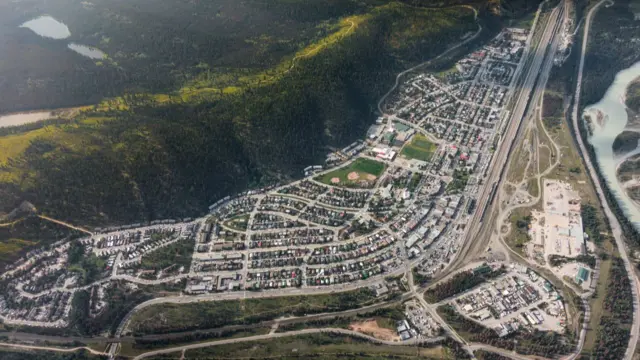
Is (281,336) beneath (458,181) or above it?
beneath

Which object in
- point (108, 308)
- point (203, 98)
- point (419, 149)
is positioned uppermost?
point (203, 98)

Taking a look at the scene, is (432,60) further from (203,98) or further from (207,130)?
(207,130)

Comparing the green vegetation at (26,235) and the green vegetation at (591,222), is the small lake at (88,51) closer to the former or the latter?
the green vegetation at (26,235)

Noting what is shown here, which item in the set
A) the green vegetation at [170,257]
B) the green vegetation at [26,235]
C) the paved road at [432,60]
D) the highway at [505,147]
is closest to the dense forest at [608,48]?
the highway at [505,147]

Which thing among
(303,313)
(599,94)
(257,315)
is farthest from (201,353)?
(599,94)

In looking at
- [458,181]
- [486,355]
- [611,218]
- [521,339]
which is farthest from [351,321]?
[611,218]

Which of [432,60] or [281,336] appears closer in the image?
[281,336]

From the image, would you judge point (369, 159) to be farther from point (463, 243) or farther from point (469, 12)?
point (469, 12)
